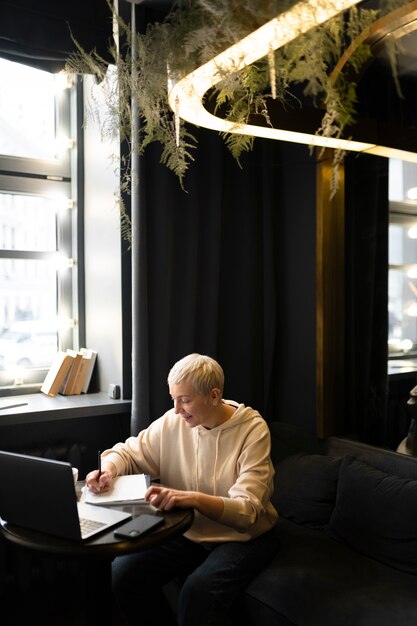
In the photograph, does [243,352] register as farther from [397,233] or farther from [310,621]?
[310,621]

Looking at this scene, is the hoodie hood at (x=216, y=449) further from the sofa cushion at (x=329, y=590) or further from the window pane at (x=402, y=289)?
the window pane at (x=402, y=289)

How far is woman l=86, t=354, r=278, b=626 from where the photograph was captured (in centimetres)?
218

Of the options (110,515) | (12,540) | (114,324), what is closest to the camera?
(12,540)

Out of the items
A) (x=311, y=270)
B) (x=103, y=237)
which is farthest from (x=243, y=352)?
(x=103, y=237)

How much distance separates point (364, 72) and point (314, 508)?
1.73 meters

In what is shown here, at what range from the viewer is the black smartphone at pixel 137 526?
1.85 m

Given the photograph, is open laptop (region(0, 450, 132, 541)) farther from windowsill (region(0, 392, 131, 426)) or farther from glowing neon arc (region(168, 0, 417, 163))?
glowing neon arc (region(168, 0, 417, 163))

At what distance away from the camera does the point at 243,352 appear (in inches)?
139

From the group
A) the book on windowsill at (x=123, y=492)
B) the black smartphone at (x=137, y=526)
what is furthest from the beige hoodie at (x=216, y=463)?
the black smartphone at (x=137, y=526)

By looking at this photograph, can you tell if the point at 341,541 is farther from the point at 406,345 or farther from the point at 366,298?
the point at 366,298

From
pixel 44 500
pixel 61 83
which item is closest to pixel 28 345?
pixel 61 83

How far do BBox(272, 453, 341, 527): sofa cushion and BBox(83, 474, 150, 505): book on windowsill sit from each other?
2.67 feet

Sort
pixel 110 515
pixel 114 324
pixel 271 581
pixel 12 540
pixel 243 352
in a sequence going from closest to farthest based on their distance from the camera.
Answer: pixel 12 540
pixel 110 515
pixel 271 581
pixel 114 324
pixel 243 352

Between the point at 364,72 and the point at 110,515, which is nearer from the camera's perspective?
the point at 110,515
